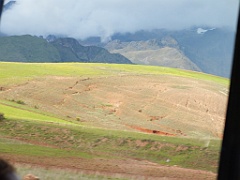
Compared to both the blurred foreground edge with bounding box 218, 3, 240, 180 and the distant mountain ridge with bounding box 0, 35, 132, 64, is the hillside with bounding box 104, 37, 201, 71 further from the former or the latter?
the blurred foreground edge with bounding box 218, 3, 240, 180

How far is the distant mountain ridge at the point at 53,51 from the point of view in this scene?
3016 cm

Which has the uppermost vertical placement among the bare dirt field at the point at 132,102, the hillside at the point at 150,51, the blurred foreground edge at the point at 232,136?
the hillside at the point at 150,51

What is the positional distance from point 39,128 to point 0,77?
5.16 meters

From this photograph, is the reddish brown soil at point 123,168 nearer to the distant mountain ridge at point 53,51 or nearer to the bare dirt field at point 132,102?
the bare dirt field at point 132,102

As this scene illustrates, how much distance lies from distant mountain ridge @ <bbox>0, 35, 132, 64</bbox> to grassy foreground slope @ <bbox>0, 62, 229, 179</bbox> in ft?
34.2

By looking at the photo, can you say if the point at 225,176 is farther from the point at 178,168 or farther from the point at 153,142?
the point at 153,142

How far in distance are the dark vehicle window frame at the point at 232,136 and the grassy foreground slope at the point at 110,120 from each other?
5771mm

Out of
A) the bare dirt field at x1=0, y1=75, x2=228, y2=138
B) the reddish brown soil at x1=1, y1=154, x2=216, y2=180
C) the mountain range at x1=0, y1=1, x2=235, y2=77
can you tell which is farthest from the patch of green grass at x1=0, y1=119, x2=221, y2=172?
the mountain range at x1=0, y1=1, x2=235, y2=77

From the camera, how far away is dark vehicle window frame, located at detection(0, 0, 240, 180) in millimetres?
625

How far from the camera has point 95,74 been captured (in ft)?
59.9

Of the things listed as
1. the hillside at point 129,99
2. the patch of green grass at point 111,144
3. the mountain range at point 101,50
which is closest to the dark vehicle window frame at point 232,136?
the patch of green grass at point 111,144

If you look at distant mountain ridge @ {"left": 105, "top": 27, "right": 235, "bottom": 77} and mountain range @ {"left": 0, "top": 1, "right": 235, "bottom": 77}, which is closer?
distant mountain ridge @ {"left": 105, "top": 27, "right": 235, "bottom": 77}

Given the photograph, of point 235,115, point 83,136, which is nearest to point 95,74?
point 83,136

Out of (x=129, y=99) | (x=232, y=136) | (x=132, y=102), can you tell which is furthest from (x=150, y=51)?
(x=232, y=136)
